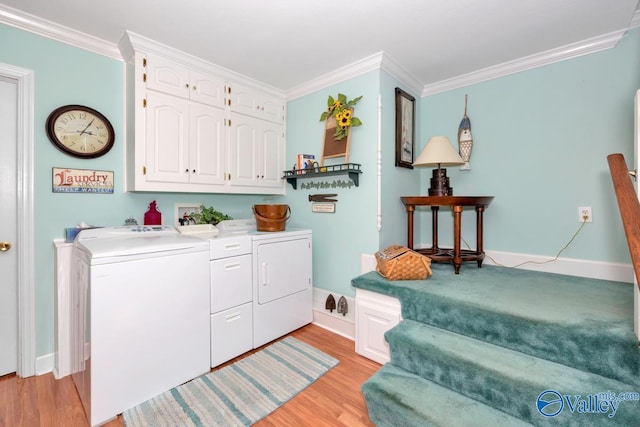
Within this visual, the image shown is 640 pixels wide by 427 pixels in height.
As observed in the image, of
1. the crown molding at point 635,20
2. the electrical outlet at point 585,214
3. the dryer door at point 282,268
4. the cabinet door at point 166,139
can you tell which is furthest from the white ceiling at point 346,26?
the dryer door at point 282,268

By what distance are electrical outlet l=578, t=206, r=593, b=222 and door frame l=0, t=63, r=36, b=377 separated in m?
3.95

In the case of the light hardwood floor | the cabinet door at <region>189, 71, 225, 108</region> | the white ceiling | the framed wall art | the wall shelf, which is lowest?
the light hardwood floor

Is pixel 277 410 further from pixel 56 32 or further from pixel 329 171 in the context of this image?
pixel 56 32

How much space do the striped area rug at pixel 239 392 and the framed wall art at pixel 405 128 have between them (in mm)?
1837

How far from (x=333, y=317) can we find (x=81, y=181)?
2.28 metres

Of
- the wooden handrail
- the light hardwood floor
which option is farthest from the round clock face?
the wooden handrail

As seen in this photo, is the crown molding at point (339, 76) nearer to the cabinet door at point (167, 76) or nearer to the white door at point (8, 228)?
the cabinet door at point (167, 76)

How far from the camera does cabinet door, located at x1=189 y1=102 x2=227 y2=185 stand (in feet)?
7.64

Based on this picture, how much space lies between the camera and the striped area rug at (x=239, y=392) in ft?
4.95

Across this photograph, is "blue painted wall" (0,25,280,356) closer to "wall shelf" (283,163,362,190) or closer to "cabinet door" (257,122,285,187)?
"cabinet door" (257,122,285,187)

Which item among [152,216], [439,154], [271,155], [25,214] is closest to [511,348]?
[439,154]

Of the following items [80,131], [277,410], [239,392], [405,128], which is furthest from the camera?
[405,128]

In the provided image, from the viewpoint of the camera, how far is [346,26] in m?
1.88

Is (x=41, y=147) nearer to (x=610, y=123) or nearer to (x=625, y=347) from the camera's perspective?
(x=625, y=347)
